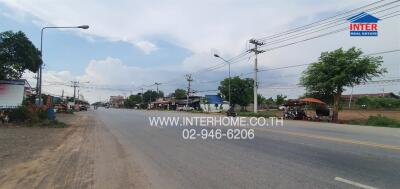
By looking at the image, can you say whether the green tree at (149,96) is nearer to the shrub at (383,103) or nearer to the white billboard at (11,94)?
the shrub at (383,103)

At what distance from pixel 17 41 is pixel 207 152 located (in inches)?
984

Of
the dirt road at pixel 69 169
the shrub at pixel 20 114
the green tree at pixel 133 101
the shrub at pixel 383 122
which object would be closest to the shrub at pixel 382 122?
the shrub at pixel 383 122

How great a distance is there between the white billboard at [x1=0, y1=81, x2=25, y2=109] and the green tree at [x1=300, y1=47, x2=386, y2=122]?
85.6ft

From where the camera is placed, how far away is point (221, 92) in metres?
85.6

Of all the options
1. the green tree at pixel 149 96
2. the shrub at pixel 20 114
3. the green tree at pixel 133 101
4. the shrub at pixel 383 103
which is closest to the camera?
the shrub at pixel 20 114

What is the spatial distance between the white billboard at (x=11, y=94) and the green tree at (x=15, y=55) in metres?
2.57

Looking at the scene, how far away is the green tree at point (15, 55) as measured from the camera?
2986 centimetres

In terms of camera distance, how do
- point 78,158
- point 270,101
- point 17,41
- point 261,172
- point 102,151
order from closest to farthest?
point 261,172 → point 78,158 → point 102,151 → point 17,41 → point 270,101

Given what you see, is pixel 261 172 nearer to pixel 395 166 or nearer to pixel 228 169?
pixel 228 169

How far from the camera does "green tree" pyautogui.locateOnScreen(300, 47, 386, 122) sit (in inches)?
1312

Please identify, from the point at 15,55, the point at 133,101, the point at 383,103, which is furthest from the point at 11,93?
the point at 133,101

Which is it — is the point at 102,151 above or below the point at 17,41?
below

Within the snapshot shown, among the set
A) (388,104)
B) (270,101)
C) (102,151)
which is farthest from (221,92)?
(102,151)

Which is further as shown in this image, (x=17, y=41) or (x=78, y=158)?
(x=17, y=41)
